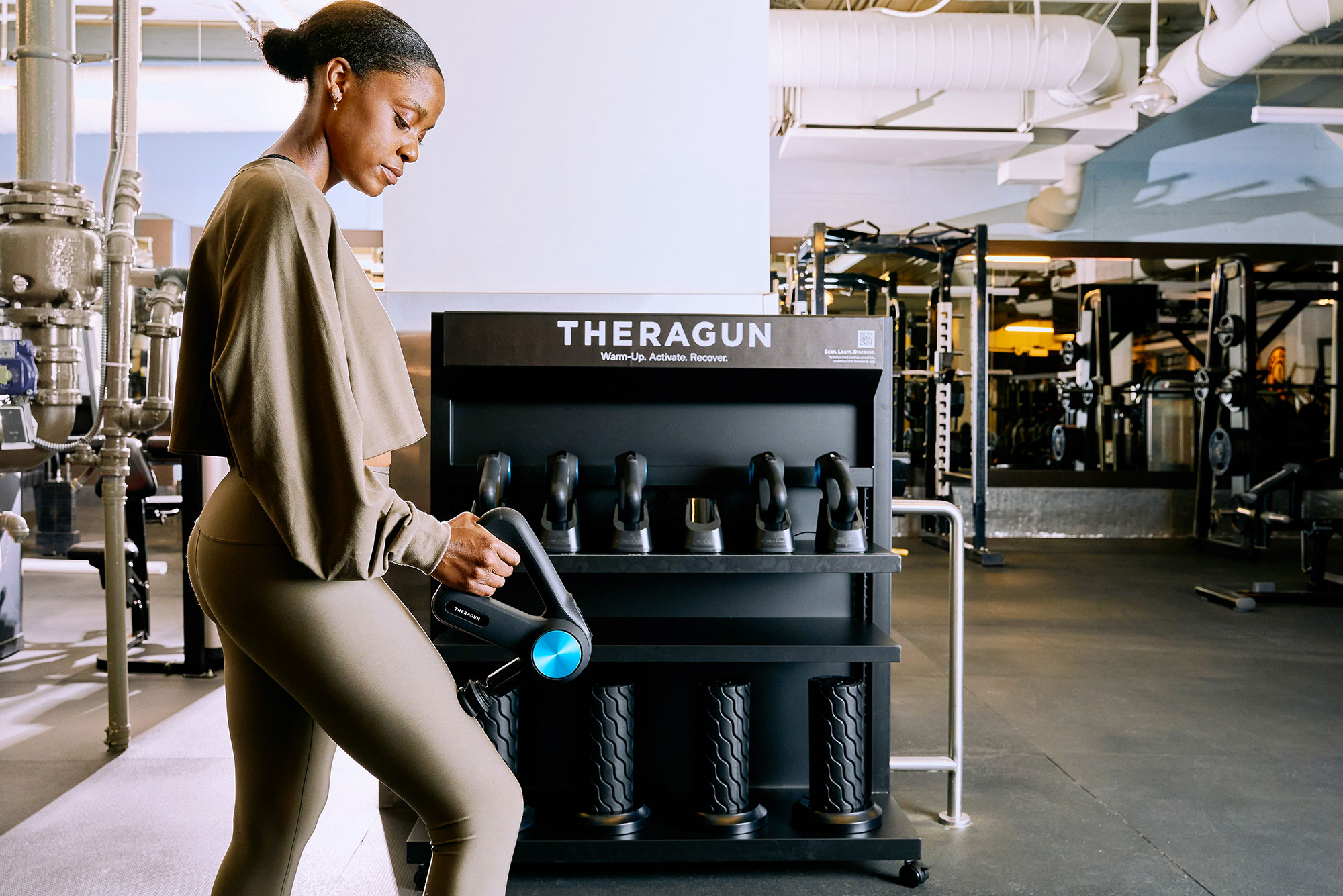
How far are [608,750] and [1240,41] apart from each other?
5664 millimetres

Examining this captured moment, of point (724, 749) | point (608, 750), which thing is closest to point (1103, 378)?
point (724, 749)

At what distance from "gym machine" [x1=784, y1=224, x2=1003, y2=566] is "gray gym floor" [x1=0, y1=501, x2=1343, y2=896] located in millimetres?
2103

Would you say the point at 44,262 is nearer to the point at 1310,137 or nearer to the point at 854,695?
the point at 854,695

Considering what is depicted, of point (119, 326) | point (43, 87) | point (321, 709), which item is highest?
point (43, 87)

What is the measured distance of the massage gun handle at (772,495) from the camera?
1925mm

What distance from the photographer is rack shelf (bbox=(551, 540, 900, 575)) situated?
6.07 ft

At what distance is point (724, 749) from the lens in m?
1.96

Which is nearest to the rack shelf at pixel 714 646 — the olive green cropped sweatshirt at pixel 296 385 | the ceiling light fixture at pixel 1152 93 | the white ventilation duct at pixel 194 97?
the olive green cropped sweatshirt at pixel 296 385

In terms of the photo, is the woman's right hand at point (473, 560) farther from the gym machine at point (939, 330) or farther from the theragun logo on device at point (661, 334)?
the gym machine at point (939, 330)

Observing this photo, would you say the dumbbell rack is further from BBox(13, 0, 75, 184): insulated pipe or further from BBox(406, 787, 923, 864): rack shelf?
BBox(13, 0, 75, 184): insulated pipe

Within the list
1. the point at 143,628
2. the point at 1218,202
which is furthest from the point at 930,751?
the point at 1218,202

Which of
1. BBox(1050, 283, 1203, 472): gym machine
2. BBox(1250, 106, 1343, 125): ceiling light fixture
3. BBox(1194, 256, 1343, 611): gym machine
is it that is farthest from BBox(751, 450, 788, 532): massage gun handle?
BBox(1050, 283, 1203, 472): gym machine

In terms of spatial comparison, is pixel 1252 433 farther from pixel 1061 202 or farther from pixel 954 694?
pixel 954 694

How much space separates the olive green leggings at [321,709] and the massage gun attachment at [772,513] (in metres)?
0.93
